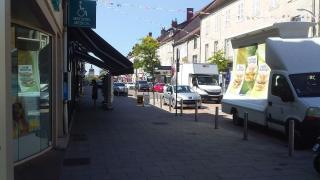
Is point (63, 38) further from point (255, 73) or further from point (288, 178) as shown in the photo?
point (288, 178)

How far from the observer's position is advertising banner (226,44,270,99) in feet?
49.3

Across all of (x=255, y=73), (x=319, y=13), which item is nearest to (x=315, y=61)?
(x=255, y=73)

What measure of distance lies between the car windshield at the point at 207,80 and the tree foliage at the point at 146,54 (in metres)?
44.3

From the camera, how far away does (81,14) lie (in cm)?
1484

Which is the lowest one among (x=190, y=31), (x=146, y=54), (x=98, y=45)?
(x=98, y=45)

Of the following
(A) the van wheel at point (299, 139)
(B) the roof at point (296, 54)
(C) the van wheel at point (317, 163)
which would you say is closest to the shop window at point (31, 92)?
(C) the van wheel at point (317, 163)

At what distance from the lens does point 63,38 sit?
14203 millimetres

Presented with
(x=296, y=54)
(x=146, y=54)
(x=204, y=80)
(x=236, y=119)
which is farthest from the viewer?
(x=146, y=54)

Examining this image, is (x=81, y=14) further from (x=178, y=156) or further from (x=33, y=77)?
(x=178, y=156)

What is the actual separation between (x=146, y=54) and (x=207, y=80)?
46.5m

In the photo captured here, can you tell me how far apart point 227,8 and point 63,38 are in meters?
35.9

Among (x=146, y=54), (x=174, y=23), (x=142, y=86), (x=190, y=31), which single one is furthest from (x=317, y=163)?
(x=174, y=23)

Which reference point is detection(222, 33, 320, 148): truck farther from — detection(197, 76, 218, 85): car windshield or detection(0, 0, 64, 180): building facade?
detection(197, 76, 218, 85): car windshield

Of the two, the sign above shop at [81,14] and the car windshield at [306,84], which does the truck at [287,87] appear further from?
the sign above shop at [81,14]
